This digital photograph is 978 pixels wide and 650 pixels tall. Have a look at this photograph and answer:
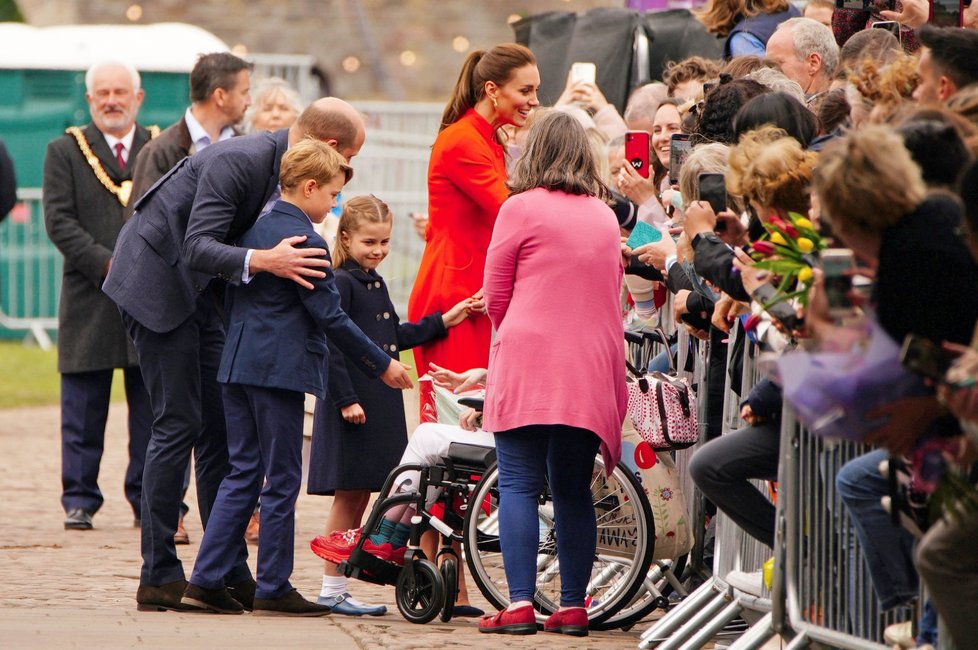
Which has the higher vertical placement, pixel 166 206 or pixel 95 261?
pixel 166 206

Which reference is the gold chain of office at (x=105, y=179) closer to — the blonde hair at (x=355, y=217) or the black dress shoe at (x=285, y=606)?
the blonde hair at (x=355, y=217)

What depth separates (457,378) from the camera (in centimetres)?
698

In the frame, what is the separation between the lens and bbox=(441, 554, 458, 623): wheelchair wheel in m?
6.41

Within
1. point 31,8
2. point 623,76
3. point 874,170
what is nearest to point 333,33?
point 31,8

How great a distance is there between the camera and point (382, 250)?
7082mm

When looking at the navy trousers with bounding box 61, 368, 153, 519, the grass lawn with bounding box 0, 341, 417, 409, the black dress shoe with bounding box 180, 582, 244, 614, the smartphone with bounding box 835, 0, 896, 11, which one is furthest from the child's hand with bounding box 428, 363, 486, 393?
the grass lawn with bounding box 0, 341, 417, 409

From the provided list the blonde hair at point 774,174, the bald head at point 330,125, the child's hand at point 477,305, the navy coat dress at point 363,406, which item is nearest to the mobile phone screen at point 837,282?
the blonde hair at point 774,174

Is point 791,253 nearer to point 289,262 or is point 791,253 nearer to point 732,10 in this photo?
point 289,262

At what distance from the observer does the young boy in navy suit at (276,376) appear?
634cm

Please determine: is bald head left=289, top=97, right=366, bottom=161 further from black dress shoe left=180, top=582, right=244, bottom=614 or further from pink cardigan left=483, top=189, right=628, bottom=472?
black dress shoe left=180, top=582, right=244, bottom=614

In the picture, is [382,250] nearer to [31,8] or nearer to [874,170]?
[874,170]

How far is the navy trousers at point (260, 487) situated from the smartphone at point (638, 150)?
5.90ft

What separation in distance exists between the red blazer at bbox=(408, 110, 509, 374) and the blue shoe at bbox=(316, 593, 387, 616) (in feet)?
3.50

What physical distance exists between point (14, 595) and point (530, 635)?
2175 mm
